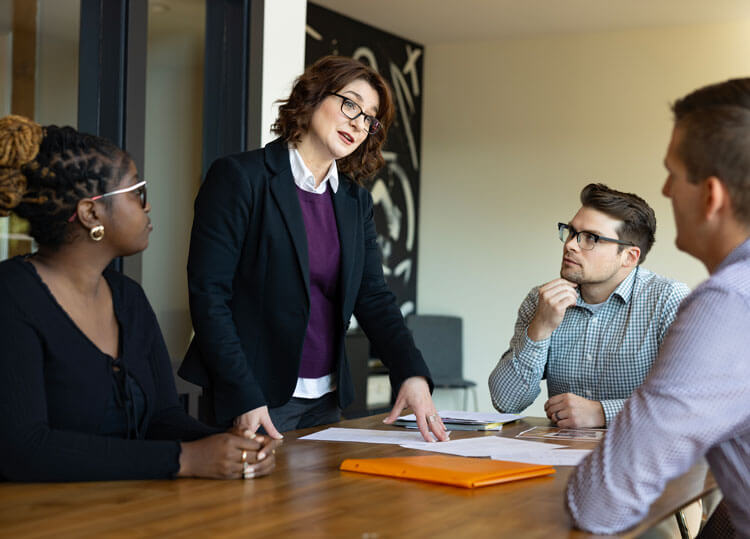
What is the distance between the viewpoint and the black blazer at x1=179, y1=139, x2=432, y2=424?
6.98ft

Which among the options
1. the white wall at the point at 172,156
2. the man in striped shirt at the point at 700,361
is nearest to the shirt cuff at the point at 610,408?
the man in striped shirt at the point at 700,361

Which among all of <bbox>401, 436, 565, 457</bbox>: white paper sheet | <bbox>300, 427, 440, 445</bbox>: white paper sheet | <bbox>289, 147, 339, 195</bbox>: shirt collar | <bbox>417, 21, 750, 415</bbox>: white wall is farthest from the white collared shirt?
<bbox>417, 21, 750, 415</bbox>: white wall

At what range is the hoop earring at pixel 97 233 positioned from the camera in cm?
166

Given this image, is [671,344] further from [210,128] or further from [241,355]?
[210,128]

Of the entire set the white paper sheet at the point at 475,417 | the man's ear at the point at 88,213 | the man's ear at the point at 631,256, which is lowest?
the white paper sheet at the point at 475,417

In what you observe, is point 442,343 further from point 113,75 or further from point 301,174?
point 301,174

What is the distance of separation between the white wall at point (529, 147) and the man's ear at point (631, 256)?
3952 millimetres

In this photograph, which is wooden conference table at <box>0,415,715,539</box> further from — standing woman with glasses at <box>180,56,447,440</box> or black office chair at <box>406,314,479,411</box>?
black office chair at <box>406,314,479,411</box>

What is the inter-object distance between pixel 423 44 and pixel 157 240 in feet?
Result: 13.9

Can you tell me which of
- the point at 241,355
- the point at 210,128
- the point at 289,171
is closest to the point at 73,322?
the point at 241,355

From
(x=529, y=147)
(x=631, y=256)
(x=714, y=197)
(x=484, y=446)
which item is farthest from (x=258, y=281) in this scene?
(x=529, y=147)

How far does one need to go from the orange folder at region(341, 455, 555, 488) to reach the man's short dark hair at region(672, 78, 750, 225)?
616 mm

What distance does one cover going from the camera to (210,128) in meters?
3.98

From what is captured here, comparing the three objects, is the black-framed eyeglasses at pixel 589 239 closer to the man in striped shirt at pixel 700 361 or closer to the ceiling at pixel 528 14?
the man in striped shirt at pixel 700 361
